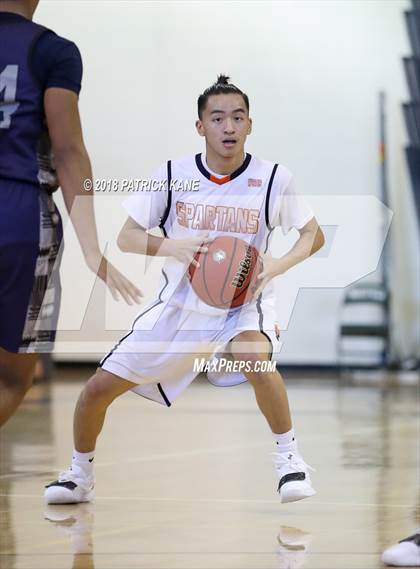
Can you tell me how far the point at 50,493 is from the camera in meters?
4.35

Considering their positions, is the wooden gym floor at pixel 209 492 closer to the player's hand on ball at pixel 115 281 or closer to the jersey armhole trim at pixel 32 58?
the player's hand on ball at pixel 115 281

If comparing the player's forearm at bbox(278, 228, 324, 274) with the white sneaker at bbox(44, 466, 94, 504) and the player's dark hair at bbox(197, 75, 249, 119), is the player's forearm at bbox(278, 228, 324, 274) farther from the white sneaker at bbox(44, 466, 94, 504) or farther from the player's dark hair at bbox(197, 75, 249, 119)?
the white sneaker at bbox(44, 466, 94, 504)

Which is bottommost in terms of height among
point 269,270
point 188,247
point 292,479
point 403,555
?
point 403,555

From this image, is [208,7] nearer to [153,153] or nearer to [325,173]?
[153,153]

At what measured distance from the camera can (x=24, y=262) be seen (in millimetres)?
3086

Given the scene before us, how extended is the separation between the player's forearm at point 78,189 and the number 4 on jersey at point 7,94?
0.52 feet

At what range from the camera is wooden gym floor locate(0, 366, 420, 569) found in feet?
11.4

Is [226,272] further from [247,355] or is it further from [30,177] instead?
[30,177]

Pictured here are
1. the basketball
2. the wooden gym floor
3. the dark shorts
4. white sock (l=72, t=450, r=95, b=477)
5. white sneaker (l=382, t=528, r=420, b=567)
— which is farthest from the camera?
white sock (l=72, t=450, r=95, b=477)

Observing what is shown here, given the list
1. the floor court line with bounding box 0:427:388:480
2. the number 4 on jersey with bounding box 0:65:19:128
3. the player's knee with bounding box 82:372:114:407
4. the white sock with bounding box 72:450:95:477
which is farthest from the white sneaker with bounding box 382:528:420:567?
the floor court line with bounding box 0:427:388:480

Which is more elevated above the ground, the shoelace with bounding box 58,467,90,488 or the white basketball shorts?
the white basketball shorts

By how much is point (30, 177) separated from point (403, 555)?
1419mm

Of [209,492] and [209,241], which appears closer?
[209,241]

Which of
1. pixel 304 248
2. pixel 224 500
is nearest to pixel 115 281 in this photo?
pixel 304 248
